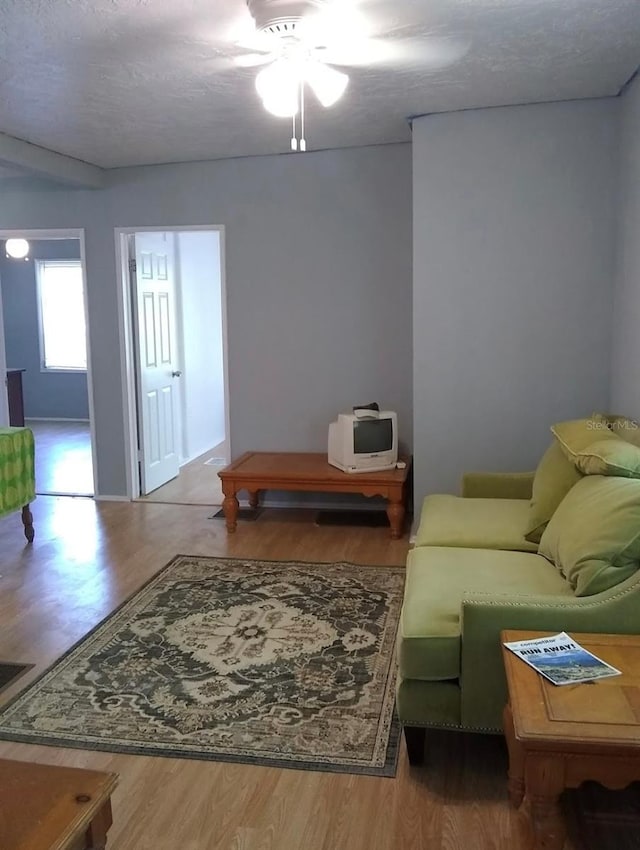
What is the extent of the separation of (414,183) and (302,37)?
162 centimetres

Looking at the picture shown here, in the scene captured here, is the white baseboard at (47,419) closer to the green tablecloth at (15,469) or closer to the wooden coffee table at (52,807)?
the green tablecloth at (15,469)

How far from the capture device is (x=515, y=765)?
192 cm

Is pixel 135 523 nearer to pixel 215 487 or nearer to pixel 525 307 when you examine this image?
pixel 215 487

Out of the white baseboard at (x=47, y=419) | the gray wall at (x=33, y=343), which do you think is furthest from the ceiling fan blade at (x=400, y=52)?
the white baseboard at (x=47, y=419)

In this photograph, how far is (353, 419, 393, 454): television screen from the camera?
4.72 meters

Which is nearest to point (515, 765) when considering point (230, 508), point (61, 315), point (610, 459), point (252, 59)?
point (610, 459)

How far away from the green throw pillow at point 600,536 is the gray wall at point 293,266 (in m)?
2.53

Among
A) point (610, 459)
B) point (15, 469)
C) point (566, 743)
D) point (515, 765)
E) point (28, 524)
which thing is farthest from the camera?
point (28, 524)

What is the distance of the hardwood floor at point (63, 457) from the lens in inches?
249

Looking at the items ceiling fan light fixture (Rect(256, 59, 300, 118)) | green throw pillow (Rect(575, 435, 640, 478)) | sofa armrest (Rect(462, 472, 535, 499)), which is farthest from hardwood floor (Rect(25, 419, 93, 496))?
green throw pillow (Rect(575, 435, 640, 478))

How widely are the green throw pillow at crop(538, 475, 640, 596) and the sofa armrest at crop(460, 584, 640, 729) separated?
76mm

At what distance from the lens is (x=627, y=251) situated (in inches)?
150

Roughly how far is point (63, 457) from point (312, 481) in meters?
3.73

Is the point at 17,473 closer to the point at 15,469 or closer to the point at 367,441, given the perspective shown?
the point at 15,469
